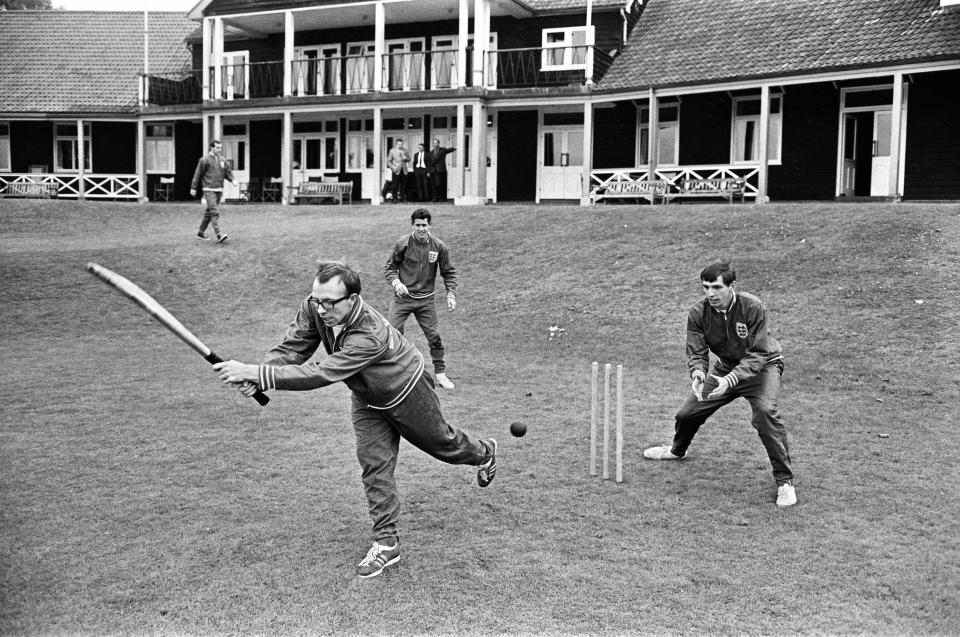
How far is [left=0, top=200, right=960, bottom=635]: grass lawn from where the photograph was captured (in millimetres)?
5527

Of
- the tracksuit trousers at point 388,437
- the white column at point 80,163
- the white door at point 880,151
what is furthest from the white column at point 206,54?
the tracksuit trousers at point 388,437

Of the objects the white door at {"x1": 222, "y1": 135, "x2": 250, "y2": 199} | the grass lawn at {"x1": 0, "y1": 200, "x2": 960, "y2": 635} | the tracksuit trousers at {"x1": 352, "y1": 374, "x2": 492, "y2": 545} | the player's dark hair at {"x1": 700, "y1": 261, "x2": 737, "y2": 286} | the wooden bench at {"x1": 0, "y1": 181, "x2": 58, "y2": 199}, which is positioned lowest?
the grass lawn at {"x1": 0, "y1": 200, "x2": 960, "y2": 635}

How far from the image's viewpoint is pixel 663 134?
28.1m

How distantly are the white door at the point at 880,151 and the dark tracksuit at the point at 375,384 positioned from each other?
69.9ft

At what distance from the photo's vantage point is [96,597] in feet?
18.0

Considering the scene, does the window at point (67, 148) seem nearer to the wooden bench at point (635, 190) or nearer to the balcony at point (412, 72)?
the balcony at point (412, 72)

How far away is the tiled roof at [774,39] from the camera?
22859 millimetres

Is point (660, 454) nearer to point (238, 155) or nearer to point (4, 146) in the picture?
point (238, 155)

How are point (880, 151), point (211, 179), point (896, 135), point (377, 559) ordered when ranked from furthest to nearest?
point (880, 151) < point (896, 135) < point (211, 179) < point (377, 559)

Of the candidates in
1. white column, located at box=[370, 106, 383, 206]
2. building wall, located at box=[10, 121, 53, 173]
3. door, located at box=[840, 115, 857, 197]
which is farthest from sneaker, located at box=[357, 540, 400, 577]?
building wall, located at box=[10, 121, 53, 173]

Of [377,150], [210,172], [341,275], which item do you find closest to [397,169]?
[377,150]

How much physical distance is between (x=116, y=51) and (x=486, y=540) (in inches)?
1399

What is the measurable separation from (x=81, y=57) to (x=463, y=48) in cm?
1751

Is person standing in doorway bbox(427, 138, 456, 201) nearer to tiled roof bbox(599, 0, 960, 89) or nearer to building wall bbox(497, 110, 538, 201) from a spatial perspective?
building wall bbox(497, 110, 538, 201)
